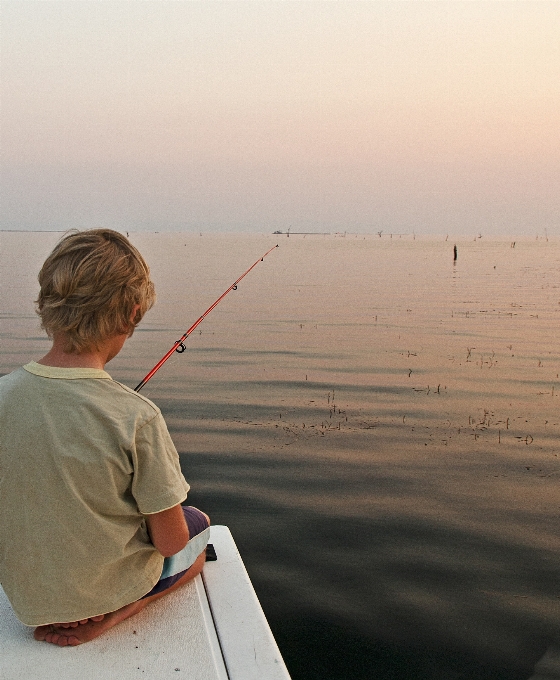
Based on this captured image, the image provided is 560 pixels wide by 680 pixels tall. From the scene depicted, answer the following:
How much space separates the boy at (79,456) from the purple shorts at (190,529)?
Answer: 10.7 inches

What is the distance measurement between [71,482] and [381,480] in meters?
5.22

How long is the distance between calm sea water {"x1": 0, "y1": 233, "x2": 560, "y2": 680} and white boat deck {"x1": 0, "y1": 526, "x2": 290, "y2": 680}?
1.69 metres

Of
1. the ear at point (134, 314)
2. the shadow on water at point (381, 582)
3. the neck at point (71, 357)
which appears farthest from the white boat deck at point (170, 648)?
the shadow on water at point (381, 582)

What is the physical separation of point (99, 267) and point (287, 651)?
10.00ft

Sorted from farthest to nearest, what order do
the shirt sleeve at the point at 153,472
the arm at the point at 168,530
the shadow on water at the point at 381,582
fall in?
1. the shadow on water at the point at 381,582
2. the arm at the point at 168,530
3. the shirt sleeve at the point at 153,472

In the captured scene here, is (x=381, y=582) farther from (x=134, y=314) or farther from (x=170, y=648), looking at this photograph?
(x=134, y=314)

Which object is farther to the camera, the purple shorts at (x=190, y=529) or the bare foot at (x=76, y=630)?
the purple shorts at (x=190, y=529)

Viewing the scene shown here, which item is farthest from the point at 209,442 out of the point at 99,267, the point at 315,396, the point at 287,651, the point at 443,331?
the point at 443,331

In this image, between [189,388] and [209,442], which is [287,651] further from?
[189,388]

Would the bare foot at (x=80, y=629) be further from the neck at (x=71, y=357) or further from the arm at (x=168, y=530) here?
the neck at (x=71, y=357)

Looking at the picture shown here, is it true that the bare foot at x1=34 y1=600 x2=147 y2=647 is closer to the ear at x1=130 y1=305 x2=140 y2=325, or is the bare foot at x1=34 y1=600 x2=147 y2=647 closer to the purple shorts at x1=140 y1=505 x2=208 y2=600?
the purple shorts at x1=140 y1=505 x2=208 y2=600

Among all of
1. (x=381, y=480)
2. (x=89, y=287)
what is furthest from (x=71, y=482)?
(x=381, y=480)

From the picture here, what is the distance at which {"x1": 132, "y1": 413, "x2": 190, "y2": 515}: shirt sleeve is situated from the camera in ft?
8.69

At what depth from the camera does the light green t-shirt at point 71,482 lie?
2.60 metres
